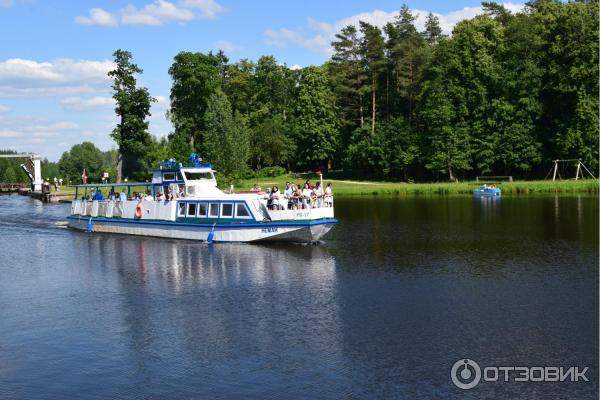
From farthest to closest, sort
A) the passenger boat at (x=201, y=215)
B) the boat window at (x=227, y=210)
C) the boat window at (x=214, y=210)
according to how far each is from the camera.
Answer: the boat window at (x=214, y=210)
the boat window at (x=227, y=210)
the passenger boat at (x=201, y=215)

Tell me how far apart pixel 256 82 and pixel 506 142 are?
60.0m

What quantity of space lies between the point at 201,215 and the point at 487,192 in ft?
152

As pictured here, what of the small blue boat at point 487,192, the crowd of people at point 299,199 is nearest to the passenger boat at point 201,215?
the crowd of people at point 299,199

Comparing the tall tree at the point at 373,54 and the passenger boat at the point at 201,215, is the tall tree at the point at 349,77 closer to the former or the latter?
the tall tree at the point at 373,54

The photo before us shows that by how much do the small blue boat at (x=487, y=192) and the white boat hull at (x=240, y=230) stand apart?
42.3 metres

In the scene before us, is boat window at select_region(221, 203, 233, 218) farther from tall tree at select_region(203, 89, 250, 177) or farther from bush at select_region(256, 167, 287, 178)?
bush at select_region(256, 167, 287, 178)

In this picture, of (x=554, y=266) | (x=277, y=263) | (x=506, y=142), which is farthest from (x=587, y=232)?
(x=506, y=142)

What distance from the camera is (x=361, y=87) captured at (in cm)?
11300

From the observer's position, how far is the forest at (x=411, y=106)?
92.1 meters

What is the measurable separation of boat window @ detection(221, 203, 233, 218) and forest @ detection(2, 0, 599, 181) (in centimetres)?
5155

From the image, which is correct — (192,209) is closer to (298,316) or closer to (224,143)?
(298,316)

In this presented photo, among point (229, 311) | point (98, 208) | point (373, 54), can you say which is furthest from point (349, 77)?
point (229, 311)

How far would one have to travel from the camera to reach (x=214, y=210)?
45.5m

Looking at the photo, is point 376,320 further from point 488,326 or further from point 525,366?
point 525,366
